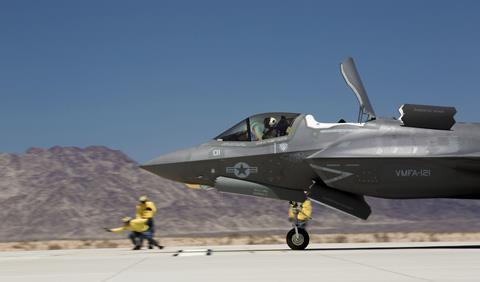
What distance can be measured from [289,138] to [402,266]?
7.50 m

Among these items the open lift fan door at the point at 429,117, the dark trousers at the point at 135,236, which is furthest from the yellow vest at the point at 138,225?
the open lift fan door at the point at 429,117

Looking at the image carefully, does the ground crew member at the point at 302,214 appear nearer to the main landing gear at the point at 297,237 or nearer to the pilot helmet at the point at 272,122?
the main landing gear at the point at 297,237

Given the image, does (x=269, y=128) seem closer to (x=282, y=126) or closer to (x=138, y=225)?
(x=282, y=126)

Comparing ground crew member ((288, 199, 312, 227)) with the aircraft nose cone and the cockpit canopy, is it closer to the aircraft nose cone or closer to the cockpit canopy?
the cockpit canopy

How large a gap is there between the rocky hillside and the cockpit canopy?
87.0 m

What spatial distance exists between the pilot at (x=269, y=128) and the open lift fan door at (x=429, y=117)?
325cm

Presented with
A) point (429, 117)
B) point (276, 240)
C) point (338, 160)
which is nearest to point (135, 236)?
point (338, 160)

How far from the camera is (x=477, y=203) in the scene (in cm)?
16962

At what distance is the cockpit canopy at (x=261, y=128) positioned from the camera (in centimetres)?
2009

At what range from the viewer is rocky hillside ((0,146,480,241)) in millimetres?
117312

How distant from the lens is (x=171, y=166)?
787 inches

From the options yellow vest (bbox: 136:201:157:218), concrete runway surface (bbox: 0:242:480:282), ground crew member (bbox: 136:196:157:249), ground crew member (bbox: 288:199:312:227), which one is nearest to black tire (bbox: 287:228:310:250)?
ground crew member (bbox: 288:199:312:227)

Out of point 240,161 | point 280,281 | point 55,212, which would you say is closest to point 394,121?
point 240,161

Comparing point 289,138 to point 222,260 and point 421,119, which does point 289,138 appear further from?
point 222,260
